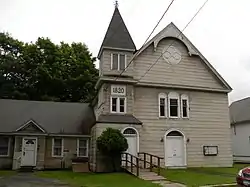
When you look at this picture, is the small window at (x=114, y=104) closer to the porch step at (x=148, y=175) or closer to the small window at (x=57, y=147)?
the porch step at (x=148, y=175)

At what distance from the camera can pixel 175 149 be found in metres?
22.4

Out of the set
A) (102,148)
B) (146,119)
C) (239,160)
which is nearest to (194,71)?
(146,119)

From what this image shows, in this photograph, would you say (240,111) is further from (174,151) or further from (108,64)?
(108,64)

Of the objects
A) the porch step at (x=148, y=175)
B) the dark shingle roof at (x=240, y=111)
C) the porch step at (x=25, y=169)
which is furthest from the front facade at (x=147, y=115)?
the dark shingle roof at (x=240, y=111)

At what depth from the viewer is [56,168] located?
23.1 meters

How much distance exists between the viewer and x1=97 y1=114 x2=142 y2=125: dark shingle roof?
20.4 metres

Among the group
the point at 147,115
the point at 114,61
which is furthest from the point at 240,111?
the point at 114,61

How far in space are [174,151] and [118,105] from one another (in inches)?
208

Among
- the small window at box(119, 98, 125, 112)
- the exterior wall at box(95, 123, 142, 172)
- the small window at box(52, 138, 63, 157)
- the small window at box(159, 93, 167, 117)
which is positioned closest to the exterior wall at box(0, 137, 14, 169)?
the small window at box(52, 138, 63, 157)

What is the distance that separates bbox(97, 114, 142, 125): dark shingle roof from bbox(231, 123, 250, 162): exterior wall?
612 inches

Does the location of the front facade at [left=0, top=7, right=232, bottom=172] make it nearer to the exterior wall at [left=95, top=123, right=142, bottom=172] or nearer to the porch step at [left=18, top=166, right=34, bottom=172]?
the exterior wall at [left=95, top=123, right=142, bottom=172]

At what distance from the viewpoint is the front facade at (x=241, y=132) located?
31469 mm

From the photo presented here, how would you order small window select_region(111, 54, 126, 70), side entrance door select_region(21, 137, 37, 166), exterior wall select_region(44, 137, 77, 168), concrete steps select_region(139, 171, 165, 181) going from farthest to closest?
exterior wall select_region(44, 137, 77, 168)
side entrance door select_region(21, 137, 37, 166)
small window select_region(111, 54, 126, 70)
concrete steps select_region(139, 171, 165, 181)

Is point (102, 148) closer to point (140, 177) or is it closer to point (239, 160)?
point (140, 177)
